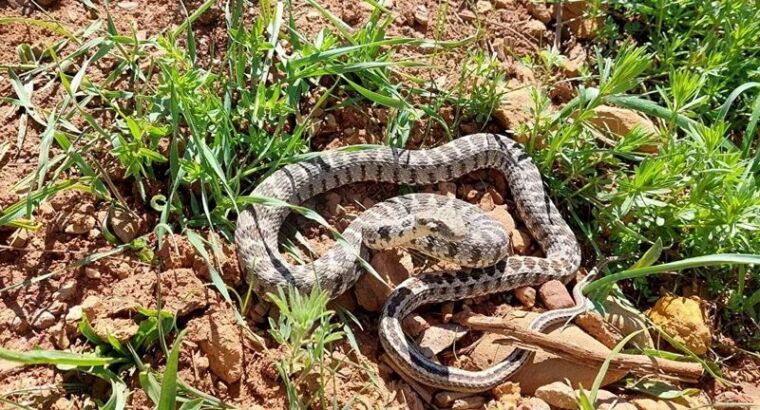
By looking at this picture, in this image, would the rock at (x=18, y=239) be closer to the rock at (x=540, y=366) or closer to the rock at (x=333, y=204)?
the rock at (x=333, y=204)

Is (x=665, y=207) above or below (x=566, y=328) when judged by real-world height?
above

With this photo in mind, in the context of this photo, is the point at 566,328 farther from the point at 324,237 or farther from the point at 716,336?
the point at 324,237

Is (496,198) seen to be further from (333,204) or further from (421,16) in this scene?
(421,16)

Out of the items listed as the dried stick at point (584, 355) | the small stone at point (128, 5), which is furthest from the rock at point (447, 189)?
the small stone at point (128, 5)

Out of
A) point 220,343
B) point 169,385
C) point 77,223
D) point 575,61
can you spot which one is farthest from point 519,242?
point 77,223

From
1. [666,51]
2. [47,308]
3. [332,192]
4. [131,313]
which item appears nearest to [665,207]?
[666,51]

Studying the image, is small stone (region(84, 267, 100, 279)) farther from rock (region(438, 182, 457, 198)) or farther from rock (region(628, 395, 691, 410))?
rock (region(628, 395, 691, 410))

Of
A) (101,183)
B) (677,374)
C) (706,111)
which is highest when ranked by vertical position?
(706,111)
